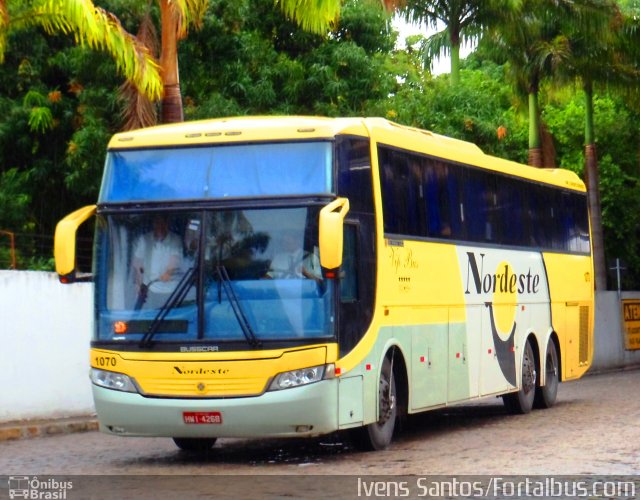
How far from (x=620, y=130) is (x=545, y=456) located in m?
34.3

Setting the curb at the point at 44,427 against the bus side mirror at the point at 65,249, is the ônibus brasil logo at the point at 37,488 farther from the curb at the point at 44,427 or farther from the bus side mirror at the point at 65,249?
the curb at the point at 44,427

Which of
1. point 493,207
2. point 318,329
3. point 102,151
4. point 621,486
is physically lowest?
point 621,486

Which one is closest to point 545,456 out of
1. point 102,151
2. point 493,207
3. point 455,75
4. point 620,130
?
point 493,207

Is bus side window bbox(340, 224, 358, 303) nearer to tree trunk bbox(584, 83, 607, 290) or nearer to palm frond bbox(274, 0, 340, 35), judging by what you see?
palm frond bbox(274, 0, 340, 35)

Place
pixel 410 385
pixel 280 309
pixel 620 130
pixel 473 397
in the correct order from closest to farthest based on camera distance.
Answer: pixel 280 309
pixel 410 385
pixel 473 397
pixel 620 130

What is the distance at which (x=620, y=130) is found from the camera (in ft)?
151

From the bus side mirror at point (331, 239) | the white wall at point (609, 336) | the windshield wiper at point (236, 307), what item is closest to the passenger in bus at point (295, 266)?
the windshield wiper at point (236, 307)

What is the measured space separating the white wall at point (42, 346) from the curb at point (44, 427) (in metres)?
0.30

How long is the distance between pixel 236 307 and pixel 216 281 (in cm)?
32

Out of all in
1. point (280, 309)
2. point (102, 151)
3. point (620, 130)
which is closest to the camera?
point (280, 309)

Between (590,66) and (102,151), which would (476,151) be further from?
(590,66)

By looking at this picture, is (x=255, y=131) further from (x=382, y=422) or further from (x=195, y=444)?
(x=195, y=444)

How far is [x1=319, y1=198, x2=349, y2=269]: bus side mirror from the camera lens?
12.3 meters

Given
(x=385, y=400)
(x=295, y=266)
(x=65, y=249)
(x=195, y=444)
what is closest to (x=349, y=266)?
(x=295, y=266)
